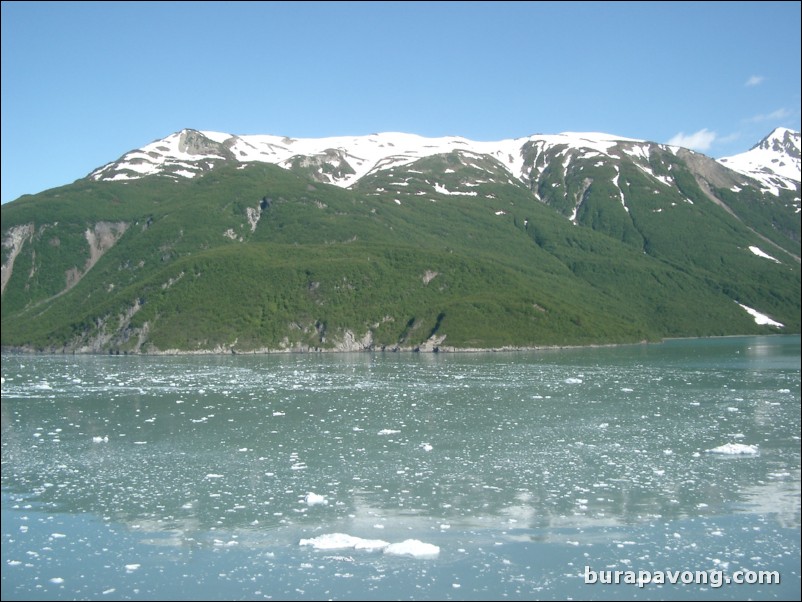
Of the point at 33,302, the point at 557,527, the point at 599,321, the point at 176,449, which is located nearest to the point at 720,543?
the point at 557,527

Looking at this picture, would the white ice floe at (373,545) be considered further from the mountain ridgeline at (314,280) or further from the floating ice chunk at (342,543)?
the mountain ridgeline at (314,280)

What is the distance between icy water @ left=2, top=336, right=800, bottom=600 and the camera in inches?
632

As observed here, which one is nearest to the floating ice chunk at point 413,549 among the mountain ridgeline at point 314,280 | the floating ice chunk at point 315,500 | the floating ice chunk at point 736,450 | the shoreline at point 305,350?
the floating ice chunk at point 315,500

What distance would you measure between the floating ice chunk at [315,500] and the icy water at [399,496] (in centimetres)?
7

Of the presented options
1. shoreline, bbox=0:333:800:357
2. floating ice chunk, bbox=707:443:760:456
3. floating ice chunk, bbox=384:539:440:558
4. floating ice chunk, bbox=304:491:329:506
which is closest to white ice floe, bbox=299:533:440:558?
floating ice chunk, bbox=384:539:440:558

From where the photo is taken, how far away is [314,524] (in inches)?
778

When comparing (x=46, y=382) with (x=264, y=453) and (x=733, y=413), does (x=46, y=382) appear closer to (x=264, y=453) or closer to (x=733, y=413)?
(x=264, y=453)

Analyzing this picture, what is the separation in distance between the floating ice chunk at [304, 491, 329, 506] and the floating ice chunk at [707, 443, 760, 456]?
15205 millimetres

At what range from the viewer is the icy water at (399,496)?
52.6ft

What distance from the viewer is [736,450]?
27.9m

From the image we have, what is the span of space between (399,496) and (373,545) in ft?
15.7

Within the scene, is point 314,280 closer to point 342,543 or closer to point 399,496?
point 399,496

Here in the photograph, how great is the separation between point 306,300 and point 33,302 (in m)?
65.9

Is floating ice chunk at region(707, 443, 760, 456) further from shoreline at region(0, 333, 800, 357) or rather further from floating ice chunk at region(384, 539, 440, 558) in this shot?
shoreline at region(0, 333, 800, 357)
